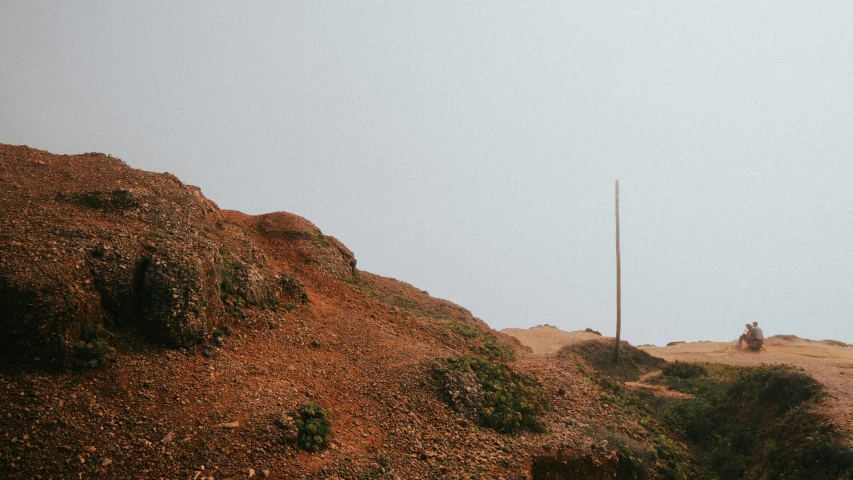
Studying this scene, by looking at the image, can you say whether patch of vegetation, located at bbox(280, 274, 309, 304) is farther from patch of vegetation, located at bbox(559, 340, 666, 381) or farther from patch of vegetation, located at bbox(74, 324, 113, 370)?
patch of vegetation, located at bbox(559, 340, 666, 381)

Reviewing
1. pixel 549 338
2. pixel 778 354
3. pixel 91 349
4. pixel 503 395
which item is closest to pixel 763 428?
pixel 503 395

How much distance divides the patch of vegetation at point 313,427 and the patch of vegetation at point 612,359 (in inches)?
696

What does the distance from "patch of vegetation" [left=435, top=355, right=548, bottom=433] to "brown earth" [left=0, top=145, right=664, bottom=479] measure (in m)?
0.42

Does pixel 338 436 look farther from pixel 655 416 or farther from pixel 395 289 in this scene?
pixel 395 289

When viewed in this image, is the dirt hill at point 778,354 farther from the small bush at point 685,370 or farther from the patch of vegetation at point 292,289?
the patch of vegetation at point 292,289

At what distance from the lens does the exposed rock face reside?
9.09m

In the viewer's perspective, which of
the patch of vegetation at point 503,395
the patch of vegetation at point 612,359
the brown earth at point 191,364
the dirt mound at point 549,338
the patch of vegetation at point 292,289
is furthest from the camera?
the dirt mound at point 549,338

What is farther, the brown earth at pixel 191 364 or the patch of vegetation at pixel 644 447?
the patch of vegetation at pixel 644 447

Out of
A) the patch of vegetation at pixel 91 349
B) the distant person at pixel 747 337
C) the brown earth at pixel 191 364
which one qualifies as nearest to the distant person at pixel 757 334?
the distant person at pixel 747 337

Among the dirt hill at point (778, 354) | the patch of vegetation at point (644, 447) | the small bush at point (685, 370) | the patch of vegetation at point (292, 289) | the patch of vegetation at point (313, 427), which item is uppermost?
the patch of vegetation at point (292, 289)

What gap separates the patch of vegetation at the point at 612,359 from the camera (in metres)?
26.3

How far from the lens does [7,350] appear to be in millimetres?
8703

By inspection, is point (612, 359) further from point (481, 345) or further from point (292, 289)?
point (292, 289)

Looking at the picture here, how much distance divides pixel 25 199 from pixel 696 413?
70.0 ft
